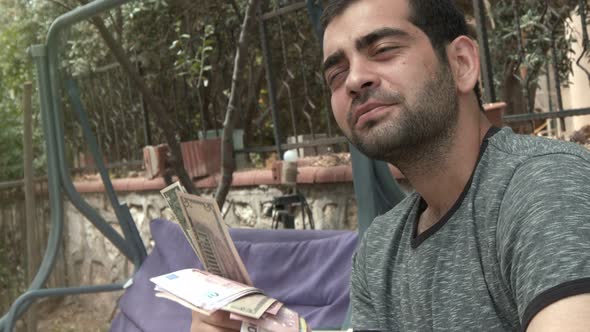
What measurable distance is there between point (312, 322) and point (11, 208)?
11.7ft

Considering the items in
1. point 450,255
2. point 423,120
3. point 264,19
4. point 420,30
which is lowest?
point 450,255

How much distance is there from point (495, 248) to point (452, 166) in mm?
→ 198

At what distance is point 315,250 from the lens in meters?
2.16

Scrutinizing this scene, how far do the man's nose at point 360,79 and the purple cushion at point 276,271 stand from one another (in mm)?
1013

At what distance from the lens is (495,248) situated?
872 millimetres

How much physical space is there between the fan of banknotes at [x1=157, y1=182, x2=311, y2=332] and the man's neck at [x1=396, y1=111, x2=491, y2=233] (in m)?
0.40

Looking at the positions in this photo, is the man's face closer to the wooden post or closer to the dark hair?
the dark hair

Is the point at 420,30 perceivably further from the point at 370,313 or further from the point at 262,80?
the point at 262,80

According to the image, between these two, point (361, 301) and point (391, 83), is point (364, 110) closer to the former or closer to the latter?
point (391, 83)

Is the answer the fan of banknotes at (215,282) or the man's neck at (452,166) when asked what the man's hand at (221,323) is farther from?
the man's neck at (452,166)

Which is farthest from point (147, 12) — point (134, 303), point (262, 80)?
point (134, 303)

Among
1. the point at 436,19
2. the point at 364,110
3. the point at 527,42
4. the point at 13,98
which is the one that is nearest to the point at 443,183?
the point at 364,110

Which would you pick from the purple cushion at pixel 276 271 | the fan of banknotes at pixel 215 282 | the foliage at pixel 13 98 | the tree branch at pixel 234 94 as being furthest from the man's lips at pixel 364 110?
the foliage at pixel 13 98

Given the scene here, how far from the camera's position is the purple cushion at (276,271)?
80.4 inches
